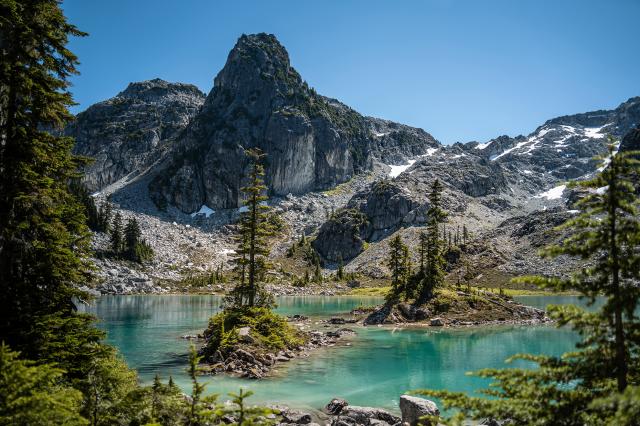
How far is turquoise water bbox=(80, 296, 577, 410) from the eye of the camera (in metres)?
29.0

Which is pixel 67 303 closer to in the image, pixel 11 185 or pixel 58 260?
pixel 58 260

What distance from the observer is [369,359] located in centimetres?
4050

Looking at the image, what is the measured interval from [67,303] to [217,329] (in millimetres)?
23568

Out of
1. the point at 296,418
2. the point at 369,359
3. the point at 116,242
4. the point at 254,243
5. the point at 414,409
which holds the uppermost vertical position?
the point at 116,242

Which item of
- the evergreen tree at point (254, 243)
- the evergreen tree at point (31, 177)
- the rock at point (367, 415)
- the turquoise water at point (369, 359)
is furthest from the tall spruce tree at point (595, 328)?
the evergreen tree at point (254, 243)

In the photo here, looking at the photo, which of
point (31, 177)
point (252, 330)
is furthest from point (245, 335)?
point (31, 177)

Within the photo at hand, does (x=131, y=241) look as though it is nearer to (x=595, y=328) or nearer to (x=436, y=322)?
(x=436, y=322)

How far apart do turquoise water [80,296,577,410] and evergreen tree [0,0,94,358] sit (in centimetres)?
1418

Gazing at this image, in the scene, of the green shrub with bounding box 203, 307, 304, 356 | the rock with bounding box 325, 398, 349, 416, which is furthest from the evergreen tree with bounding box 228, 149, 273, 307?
the rock with bounding box 325, 398, 349, 416

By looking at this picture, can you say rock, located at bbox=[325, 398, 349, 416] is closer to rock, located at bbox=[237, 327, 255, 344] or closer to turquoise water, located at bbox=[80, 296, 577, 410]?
turquoise water, located at bbox=[80, 296, 577, 410]

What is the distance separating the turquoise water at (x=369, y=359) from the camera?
29000mm

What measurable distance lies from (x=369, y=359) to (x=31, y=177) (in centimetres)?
3292

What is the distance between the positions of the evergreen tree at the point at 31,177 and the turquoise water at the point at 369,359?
14.2m

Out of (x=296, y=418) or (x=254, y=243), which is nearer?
(x=296, y=418)
